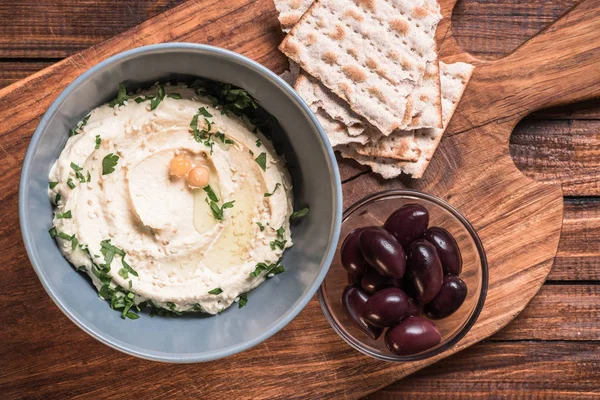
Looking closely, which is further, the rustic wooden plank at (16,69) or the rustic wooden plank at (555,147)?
the rustic wooden plank at (555,147)

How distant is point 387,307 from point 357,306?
151mm

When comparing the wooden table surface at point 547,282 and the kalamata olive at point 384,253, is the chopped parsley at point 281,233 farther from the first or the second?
the wooden table surface at point 547,282

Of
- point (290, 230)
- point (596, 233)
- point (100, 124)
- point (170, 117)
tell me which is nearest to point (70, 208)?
point (100, 124)

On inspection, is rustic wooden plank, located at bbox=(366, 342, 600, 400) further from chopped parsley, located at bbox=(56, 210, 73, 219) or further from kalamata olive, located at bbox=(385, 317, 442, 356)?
chopped parsley, located at bbox=(56, 210, 73, 219)

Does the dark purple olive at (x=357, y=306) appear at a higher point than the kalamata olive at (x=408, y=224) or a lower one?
lower

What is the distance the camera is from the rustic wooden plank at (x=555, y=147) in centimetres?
261

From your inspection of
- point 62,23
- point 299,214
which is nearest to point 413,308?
point 299,214

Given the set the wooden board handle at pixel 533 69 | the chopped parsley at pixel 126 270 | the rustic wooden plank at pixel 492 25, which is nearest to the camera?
the chopped parsley at pixel 126 270

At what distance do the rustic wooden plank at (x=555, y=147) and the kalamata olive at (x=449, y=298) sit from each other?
0.70 m

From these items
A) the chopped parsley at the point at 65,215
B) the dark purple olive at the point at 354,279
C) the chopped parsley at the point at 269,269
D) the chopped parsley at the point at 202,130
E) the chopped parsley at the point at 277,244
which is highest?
the chopped parsley at the point at 202,130

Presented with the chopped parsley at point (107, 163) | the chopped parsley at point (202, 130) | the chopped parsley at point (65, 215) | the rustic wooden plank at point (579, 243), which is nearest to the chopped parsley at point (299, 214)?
the chopped parsley at point (202, 130)

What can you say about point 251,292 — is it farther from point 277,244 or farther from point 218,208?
point 218,208

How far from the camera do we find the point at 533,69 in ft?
7.88

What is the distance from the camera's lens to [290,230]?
2246mm
